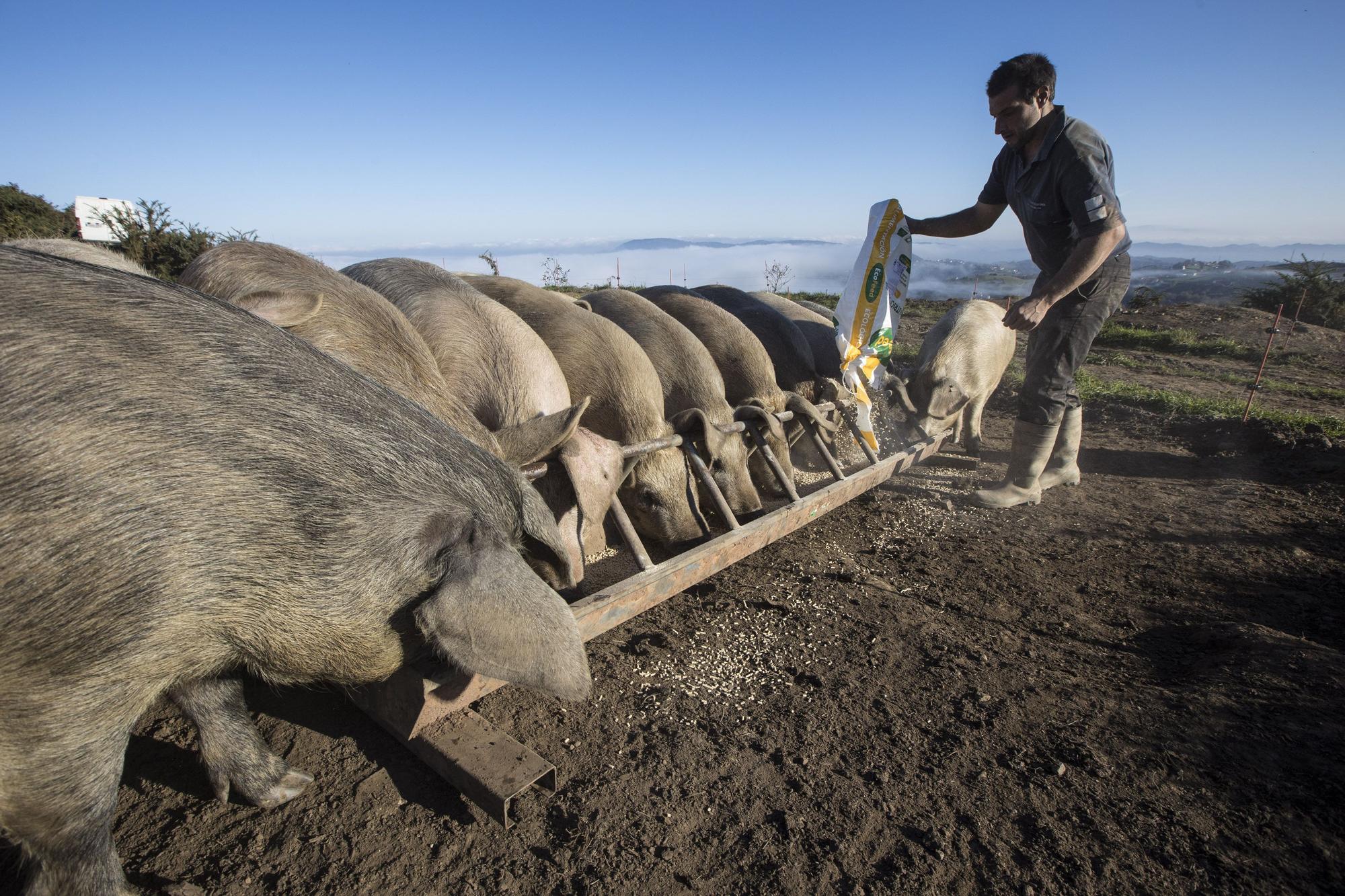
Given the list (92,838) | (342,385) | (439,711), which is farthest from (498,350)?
(92,838)

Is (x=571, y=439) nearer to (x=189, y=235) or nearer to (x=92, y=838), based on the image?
(x=92, y=838)

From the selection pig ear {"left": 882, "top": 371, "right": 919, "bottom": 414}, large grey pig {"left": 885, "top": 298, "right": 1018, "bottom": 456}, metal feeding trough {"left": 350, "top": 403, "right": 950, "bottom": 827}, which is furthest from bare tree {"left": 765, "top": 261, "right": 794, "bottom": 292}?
metal feeding trough {"left": 350, "top": 403, "right": 950, "bottom": 827}

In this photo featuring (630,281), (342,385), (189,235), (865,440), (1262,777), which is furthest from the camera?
(630,281)

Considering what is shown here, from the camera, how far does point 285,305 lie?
9.82 ft

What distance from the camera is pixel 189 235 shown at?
41.1 feet

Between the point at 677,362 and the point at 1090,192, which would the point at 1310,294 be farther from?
the point at 677,362

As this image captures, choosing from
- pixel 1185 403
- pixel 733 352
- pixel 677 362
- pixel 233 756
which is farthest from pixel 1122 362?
pixel 233 756

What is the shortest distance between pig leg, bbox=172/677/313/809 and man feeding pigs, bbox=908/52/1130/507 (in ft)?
14.3

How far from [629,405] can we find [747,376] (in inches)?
55.5

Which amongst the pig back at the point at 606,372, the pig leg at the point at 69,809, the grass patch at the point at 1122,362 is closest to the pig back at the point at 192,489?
the pig leg at the point at 69,809

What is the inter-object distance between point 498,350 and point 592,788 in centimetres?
223

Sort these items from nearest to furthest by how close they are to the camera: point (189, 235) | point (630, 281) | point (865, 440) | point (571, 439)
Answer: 1. point (571, 439)
2. point (865, 440)
3. point (189, 235)
4. point (630, 281)

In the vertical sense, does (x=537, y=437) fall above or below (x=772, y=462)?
above

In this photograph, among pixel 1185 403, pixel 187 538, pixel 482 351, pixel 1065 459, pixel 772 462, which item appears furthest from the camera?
pixel 1185 403
